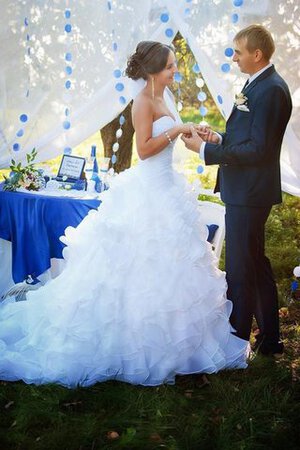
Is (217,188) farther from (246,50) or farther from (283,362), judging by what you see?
(283,362)

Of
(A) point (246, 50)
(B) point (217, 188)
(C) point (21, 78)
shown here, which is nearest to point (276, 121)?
(A) point (246, 50)

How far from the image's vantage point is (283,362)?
3348mm

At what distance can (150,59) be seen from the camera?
3.15 metres

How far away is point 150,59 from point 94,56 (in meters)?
1.02

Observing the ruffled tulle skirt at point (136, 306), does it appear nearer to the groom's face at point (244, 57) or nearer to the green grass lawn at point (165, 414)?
the green grass lawn at point (165, 414)

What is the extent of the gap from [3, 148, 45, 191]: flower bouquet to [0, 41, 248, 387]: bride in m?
0.91

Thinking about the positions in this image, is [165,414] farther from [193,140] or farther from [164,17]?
[164,17]

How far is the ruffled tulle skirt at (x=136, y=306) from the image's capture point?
293 centimetres

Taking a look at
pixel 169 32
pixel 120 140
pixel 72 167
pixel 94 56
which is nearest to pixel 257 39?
pixel 169 32

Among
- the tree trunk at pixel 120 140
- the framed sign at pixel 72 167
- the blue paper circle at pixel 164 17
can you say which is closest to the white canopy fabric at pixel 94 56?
the blue paper circle at pixel 164 17

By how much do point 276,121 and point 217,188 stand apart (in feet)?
2.11

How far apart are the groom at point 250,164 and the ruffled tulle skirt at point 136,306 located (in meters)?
0.14

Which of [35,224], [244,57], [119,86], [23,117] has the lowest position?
[35,224]

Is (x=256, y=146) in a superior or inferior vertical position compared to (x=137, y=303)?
superior
